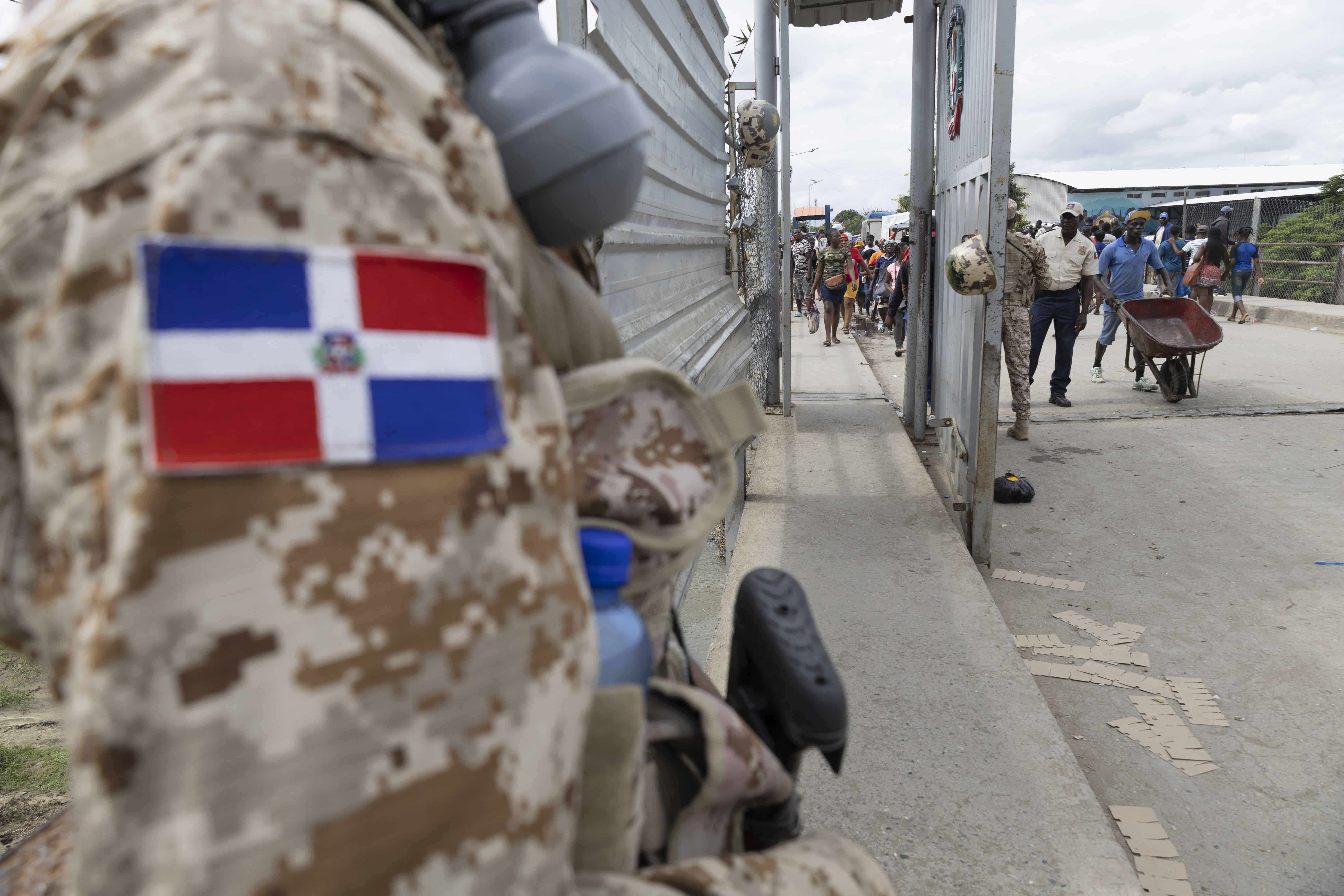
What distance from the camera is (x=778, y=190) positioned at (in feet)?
19.6

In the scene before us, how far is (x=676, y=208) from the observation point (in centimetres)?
355

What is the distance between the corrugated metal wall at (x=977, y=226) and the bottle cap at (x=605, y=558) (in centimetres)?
304

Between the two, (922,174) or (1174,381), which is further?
Result: (1174,381)

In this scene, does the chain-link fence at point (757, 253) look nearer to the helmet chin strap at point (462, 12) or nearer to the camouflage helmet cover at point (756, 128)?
the camouflage helmet cover at point (756, 128)

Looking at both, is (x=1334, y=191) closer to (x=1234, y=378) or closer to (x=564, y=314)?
(x=1234, y=378)

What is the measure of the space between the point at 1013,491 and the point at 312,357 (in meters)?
4.68

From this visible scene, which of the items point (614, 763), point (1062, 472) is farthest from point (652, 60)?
point (1062, 472)

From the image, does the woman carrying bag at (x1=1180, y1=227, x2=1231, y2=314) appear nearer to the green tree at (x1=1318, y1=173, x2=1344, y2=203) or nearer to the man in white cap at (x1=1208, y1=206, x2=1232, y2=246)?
the man in white cap at (x1=1208, y1=206, x2=1232, y2=246)

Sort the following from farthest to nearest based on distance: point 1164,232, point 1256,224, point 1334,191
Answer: point 1256,224
point 1334,191
point 1164,232

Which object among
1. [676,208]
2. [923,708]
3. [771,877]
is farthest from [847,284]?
[771,877]

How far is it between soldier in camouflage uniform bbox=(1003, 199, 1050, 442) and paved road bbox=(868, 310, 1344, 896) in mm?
446

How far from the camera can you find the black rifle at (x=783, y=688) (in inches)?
34.7

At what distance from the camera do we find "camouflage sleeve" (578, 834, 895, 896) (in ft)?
1.99

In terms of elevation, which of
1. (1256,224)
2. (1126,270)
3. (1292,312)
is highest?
(1256,224)
